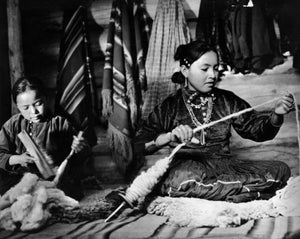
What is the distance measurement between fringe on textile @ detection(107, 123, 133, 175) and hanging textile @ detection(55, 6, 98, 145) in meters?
0.10

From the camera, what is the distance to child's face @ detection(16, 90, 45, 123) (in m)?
2.25

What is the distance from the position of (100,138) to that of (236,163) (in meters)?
0.69

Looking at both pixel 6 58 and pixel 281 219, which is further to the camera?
pixel 6 58

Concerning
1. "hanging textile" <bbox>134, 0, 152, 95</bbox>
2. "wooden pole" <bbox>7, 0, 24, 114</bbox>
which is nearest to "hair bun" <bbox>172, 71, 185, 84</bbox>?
"hanging textile" <bbox>134, 0, 152, 95</bbox>

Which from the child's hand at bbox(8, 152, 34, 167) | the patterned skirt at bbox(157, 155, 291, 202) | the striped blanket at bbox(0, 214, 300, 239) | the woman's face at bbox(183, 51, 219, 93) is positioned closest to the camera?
the striped blanket at bbox(0, 214, 300, 239)

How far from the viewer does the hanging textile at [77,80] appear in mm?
2264

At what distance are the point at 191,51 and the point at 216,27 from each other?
0.58ft

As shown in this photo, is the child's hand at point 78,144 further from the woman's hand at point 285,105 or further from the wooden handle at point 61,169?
the woman's hand at point 285,105

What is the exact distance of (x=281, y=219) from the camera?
1954 millimetres

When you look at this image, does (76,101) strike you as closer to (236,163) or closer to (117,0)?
(117,0)

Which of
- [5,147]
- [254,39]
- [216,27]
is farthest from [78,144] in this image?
[254,39]

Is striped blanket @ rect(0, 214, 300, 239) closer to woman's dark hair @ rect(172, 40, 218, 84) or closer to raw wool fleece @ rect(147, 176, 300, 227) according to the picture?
raw wool fleece @ rect(147, 176, 300, 227)

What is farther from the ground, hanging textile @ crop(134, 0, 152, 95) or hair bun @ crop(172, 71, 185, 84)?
hanging textile @ crop(134, 0, 152, 95)

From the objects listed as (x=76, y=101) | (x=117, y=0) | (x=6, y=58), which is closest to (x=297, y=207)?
(x=76, y=101)
